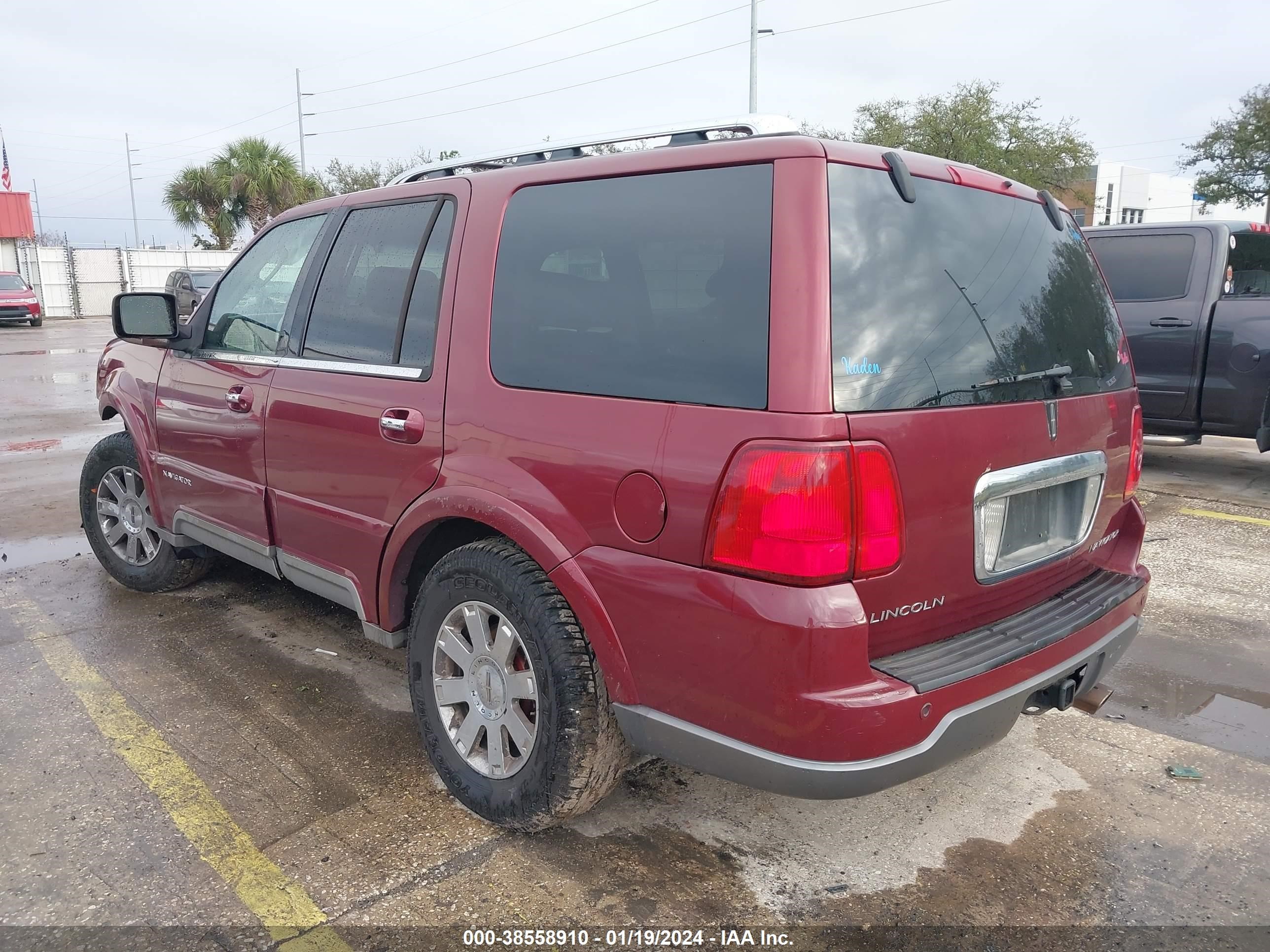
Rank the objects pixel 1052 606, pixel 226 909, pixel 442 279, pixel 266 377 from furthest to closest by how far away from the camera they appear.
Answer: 1. pixel 266 377
2. pixel 442 279
3. pixel 1052 606
4. pixel 226 909

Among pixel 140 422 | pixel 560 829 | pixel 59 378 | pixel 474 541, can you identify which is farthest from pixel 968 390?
pixel 59 378

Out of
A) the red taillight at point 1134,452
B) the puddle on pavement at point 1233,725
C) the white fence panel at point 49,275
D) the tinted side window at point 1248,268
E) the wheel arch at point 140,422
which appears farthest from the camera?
the white fence panel at point 49,275

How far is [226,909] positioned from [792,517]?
1799 mm

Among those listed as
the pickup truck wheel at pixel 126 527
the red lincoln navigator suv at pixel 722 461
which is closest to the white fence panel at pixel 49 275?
the pickup truck wheel at pixel 126 527

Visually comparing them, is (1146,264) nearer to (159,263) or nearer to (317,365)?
(317,365)

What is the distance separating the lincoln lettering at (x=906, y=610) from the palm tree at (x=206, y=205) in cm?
4188

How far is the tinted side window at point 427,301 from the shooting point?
290 cm

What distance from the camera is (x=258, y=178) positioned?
125 ft

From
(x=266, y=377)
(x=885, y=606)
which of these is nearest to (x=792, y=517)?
(x=885, y=606)

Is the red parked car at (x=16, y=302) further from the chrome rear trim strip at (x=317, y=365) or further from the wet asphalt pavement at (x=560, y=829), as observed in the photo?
the chrome rear trim strip at (x=317, y=365)

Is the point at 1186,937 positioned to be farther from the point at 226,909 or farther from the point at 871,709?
the point at 226,909

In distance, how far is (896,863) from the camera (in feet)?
8.71

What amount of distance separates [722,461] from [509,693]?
1011 mm

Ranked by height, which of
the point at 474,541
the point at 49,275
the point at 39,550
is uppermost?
the point at 49,275
